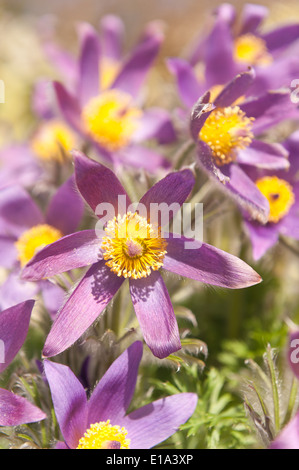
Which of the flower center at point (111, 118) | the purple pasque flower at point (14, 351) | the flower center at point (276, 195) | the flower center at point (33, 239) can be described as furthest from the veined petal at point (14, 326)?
the flower center at point (111, 118)

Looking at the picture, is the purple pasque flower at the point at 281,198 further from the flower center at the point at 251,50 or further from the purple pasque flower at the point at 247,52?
the flower center at the point at 251,50

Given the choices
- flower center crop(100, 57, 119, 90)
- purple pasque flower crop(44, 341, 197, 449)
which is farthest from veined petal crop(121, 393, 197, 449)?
flower center crop(100, 57, 119, 90)

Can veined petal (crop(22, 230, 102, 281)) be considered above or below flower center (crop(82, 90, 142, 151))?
below

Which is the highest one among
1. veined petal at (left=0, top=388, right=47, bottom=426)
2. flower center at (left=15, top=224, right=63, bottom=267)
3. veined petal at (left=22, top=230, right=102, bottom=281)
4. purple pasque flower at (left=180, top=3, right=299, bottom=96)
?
purple pasque flower at (left=180, top=3, right=299, bottom=96)

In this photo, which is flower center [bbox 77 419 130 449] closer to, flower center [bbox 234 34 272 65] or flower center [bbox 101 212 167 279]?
flower center [bbox 101 212 167 279]

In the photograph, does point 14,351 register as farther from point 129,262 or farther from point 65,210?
point 65,210
